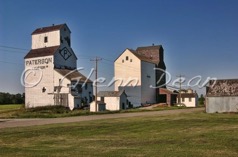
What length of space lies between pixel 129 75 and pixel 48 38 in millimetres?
20100

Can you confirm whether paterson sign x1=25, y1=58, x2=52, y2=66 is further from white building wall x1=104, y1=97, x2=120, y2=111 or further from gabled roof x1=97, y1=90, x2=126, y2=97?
white building wall x1=104, y1=97, x2=120, y2=111

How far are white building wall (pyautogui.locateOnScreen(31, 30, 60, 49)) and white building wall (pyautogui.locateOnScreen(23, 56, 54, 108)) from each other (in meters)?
3.11

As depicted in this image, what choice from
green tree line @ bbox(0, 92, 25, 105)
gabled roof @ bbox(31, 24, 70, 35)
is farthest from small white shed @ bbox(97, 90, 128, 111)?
green tree line @ bbox(0, 92, 25, 105)

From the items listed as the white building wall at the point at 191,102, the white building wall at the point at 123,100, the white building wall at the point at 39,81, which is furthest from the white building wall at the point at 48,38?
the white building wall at the point at 191,102

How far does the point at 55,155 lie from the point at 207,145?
19.8 feet

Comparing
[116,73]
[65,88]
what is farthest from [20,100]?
[65,88]

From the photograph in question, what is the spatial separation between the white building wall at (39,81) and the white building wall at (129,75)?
18328 mm

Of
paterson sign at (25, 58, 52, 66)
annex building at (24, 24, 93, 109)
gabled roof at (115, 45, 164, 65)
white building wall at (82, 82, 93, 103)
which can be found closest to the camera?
annex building at (24, 24, 93, 109)

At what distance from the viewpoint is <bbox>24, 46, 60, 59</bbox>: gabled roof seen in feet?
213

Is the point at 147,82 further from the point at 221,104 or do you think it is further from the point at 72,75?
the point at 221,104

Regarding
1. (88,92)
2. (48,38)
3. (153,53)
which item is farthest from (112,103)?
(153,53)

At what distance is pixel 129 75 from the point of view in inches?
2995

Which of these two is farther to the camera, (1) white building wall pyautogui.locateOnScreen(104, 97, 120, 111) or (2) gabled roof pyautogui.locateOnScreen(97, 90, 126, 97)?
(2) gabled roof pyautogui.locateOnScreen(97, 90, 126, 97)

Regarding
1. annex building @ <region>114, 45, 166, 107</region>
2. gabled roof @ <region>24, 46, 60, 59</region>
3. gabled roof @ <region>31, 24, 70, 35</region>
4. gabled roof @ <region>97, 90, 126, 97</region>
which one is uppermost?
gabled roof @ <region>31, 24, 70, 35</region>
